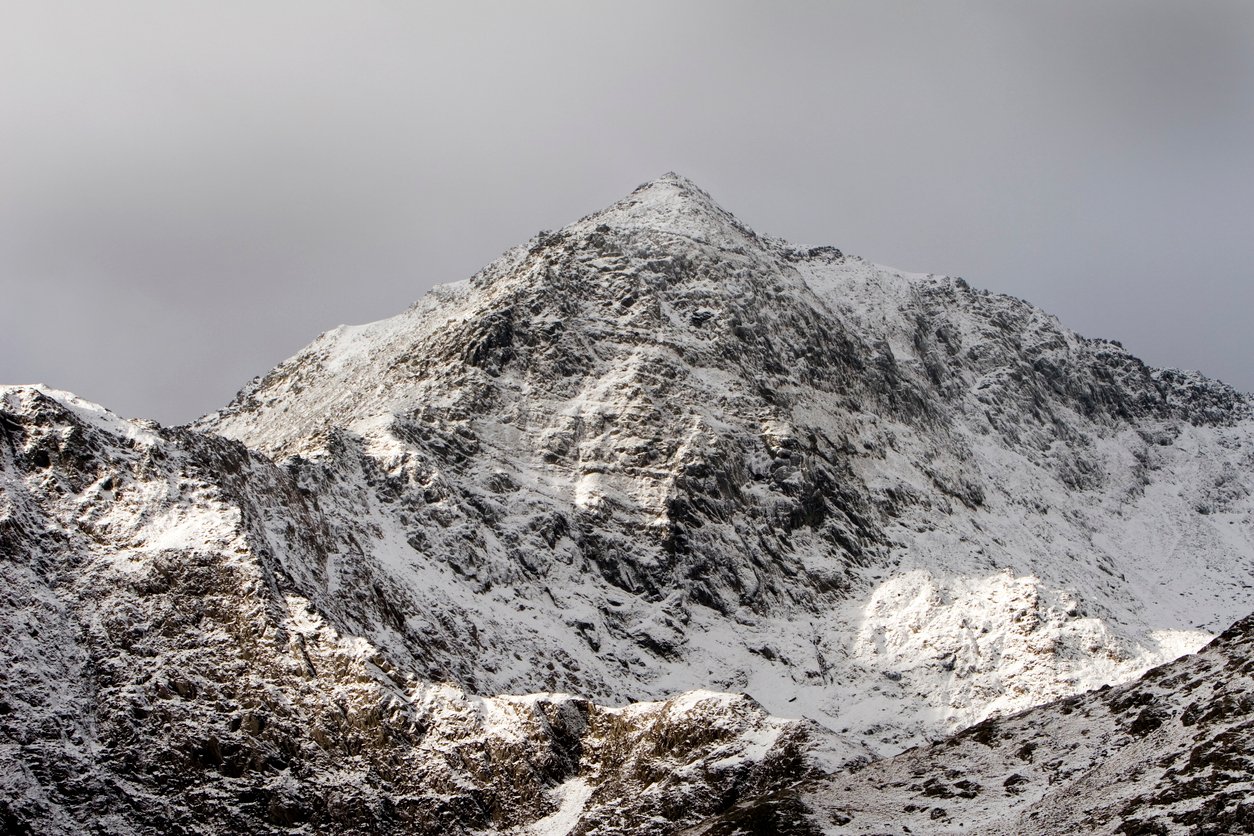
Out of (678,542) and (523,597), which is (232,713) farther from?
(678,542)

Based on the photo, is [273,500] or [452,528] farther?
[452,528]

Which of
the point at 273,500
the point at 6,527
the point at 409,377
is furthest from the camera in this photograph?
the point at 409,377

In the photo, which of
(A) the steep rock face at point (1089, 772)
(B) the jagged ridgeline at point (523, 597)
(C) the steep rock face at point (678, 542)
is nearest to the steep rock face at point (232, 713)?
(B) the jagged ridgeline at point (523, 597)

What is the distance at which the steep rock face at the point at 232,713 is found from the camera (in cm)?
10938

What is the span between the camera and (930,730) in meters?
144

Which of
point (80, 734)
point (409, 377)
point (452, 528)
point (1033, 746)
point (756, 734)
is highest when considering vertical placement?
point (409, 377)

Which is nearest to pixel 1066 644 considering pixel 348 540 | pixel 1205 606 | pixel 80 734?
pixel 1205 606

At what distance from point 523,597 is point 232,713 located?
134ft

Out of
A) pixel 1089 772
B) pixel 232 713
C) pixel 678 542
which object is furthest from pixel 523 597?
pixel 1089 772

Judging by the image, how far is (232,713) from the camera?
376ft

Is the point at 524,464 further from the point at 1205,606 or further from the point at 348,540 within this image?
the point at 1205,606

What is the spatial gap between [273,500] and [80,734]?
1295 inches

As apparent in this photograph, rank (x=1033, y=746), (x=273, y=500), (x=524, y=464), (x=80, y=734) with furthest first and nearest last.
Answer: (x=524, y=464) < (x=273, y=500) < (x=80, y=734) < (x=1033, y=746)

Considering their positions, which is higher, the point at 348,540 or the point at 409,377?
the point at 409,377
